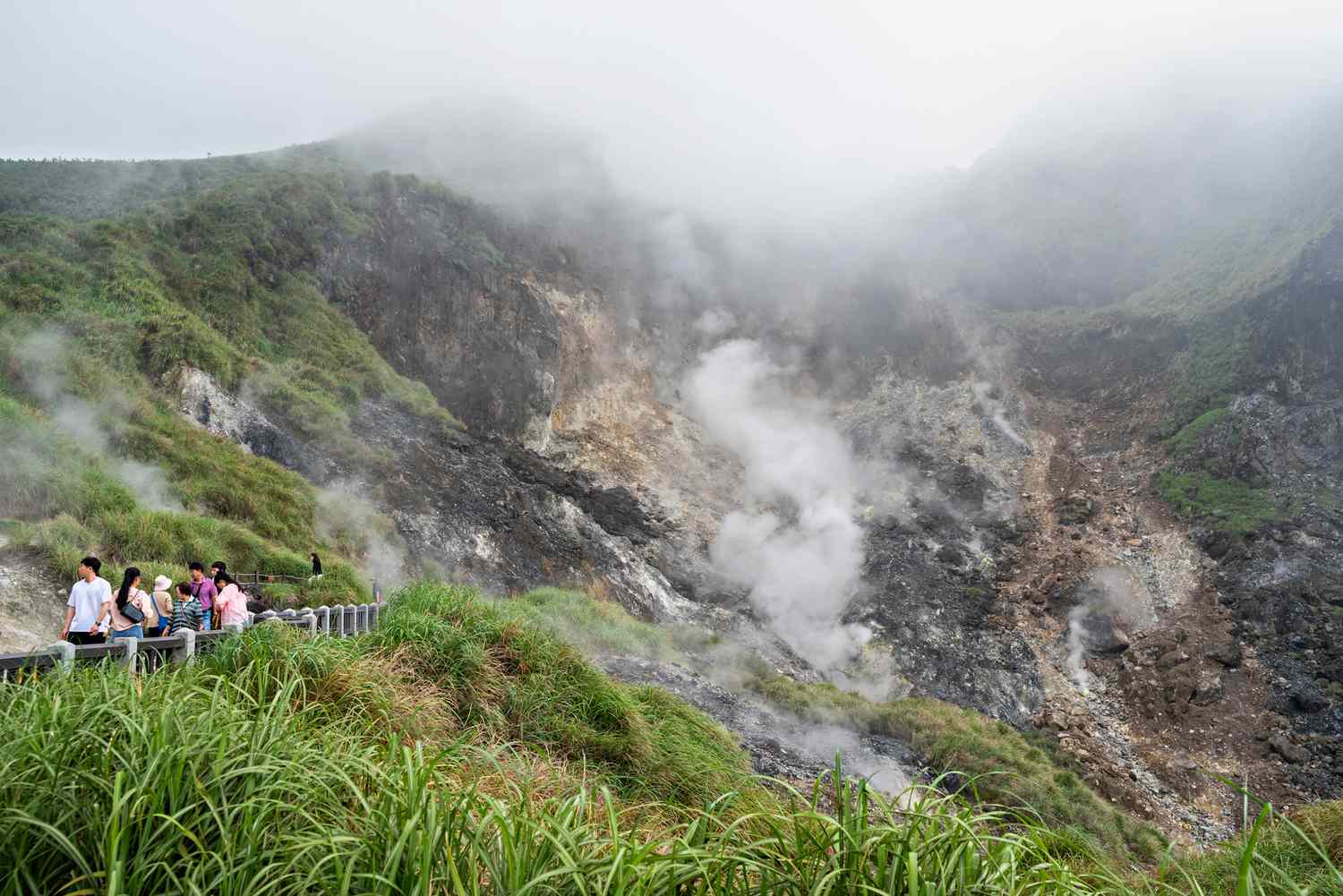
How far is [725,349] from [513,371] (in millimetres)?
12733

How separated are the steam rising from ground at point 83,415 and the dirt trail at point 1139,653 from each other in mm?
20518

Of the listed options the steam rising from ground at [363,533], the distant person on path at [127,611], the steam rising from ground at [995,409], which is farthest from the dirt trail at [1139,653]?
the steam rising from ground at [363,533]

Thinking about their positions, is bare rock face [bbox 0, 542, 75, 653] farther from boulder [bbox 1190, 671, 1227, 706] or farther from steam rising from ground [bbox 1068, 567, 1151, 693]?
boulder [bbox 1190, 671, 1227, 706]

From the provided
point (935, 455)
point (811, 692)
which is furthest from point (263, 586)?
point (935, 455)

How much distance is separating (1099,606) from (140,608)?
2471 centimetres

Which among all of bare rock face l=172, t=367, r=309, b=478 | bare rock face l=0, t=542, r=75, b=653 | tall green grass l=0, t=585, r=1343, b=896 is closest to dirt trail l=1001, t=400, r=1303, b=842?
tall green grass l=0, t=585, r=1343, b=896

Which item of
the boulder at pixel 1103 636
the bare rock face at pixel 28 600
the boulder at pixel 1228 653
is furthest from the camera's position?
the boulder at pixel 1103 636

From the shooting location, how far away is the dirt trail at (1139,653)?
15.5 m

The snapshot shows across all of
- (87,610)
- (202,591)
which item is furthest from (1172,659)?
(87,610)

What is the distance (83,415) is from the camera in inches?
567

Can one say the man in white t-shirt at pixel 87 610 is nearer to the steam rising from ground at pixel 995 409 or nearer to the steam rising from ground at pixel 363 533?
the steam rising from ground at pixel 363 533

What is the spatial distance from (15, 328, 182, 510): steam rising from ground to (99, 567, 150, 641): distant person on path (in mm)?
7592

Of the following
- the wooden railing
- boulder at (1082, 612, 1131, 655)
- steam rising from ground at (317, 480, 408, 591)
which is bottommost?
boulder at (1082, 612, 1131, 655)

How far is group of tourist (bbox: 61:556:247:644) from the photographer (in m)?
6.01
